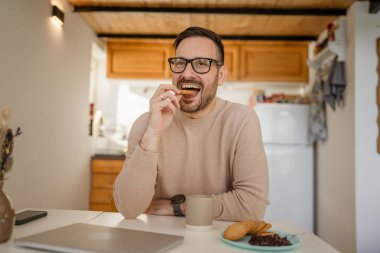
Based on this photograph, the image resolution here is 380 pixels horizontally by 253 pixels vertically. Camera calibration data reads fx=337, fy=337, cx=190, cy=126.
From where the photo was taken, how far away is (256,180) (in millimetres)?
1246

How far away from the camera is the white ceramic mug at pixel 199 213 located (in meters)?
0.95

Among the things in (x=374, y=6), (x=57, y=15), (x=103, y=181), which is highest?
(x=374, y=6)

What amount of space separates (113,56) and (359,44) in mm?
2763

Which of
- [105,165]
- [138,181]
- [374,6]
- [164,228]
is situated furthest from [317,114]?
[164,228]

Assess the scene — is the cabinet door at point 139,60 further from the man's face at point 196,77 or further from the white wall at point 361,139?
the man's face at point 196,77

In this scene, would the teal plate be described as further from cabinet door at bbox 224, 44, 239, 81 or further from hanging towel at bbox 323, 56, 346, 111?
cabinet door at bbox 224, 44, 239, 81

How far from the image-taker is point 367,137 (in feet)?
8.89

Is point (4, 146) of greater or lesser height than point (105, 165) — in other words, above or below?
above

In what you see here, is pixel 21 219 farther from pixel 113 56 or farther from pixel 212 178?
pixel 113 56

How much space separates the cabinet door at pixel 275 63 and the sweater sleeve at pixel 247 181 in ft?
9.40

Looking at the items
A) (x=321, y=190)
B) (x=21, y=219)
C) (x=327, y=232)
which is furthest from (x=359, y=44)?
(x=21, y=219)

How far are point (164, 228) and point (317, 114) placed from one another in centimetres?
304

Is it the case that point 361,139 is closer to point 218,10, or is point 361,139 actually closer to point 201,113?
point 218,10

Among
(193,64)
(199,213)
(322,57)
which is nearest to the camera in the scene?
(199,213)
